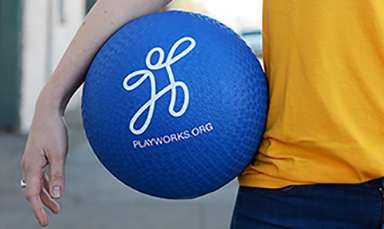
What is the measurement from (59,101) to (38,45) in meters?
6.41

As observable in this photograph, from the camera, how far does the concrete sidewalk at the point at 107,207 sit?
11.2 ft

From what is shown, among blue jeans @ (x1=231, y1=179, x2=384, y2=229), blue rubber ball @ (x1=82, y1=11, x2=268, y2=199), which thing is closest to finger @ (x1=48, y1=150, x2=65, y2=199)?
blue rubber ball @ (x1=82, y1=11, x2=268, y2=199)

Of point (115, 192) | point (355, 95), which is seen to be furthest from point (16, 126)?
point (355, 95)

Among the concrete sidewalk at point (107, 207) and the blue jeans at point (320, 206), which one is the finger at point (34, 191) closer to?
the blue jeans at point (320, 206)

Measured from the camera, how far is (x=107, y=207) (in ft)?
12.4

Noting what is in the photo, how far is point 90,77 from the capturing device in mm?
1223

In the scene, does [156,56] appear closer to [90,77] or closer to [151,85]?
[151,85]

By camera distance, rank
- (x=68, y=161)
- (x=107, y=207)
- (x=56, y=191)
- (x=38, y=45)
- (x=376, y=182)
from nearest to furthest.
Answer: (x=376, y=182), (x=56, y=191), (x=107, y=207), (x=68, y=161), (x=38, y=45)

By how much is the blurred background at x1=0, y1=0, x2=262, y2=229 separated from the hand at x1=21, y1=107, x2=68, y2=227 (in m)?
0.89

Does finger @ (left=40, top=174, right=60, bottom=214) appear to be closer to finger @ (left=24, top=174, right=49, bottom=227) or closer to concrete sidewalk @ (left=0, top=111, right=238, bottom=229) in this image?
finger @ (left=24, top=174, right=49, bottom=227)

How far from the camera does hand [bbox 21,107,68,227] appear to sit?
1.14m

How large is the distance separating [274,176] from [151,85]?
399 millimetres

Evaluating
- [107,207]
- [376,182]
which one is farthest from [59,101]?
[107,207]

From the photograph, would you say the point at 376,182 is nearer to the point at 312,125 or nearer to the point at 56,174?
the point at 312,125
